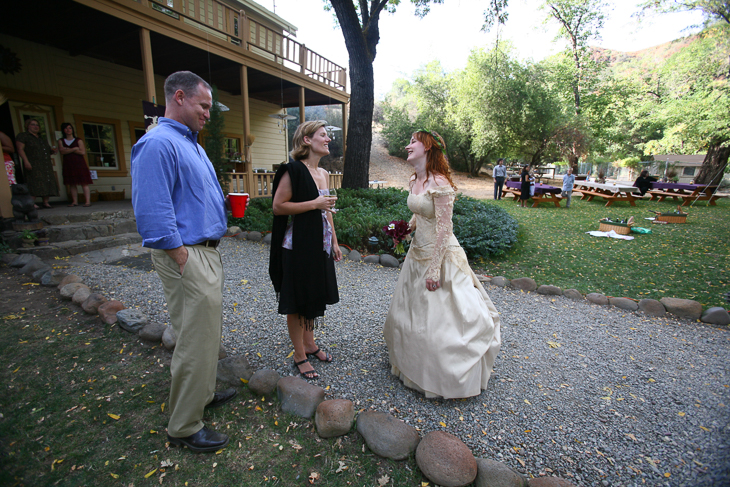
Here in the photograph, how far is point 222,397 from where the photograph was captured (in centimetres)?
239

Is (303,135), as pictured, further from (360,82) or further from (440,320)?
(360,82)

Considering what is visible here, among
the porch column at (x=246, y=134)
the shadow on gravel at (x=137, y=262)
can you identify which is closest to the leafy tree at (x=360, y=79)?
the porch column at (x=246, y=134)

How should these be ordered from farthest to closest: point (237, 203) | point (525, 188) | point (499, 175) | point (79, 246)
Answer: point (499, 175)
point (525, 188)
point (79, 246)
point (237, 203)

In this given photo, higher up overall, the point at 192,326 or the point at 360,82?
the point at 360,82

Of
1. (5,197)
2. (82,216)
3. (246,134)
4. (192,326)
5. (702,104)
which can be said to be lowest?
(82,216)

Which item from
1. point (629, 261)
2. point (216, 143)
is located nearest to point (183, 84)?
point (629, 261)

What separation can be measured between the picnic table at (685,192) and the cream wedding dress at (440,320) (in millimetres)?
17053

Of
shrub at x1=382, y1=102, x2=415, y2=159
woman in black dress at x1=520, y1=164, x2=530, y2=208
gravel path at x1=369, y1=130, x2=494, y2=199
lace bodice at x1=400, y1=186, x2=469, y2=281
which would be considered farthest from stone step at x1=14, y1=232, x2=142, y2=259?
shrub at x1=382, y1=102, x2=415, y2=159

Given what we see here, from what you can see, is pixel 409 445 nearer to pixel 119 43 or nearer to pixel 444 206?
pixel 444 206

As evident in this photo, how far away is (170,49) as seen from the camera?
28.2 ft

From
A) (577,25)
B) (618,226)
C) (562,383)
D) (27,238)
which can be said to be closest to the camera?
(562,383)

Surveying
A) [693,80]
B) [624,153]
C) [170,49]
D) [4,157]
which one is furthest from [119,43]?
[624,153]

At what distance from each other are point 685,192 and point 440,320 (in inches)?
764

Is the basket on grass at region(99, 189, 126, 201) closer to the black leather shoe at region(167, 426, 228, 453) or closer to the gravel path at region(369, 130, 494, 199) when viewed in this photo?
the black leather shoe at region(167, 426, 228, 453)
